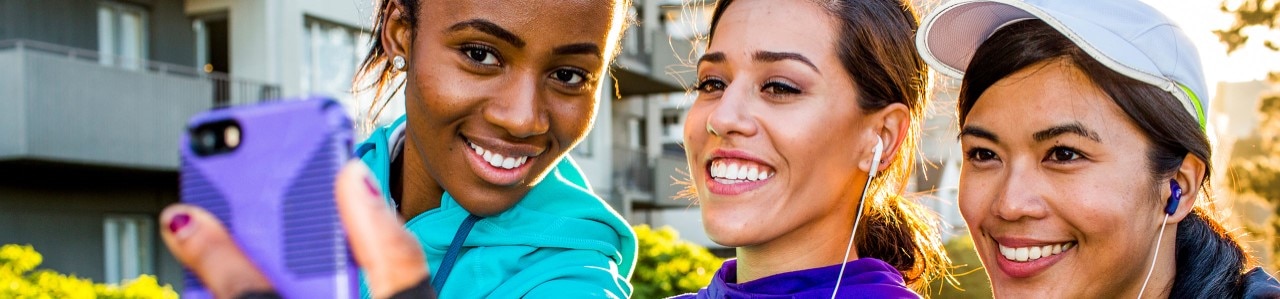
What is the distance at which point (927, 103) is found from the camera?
289 centimetres

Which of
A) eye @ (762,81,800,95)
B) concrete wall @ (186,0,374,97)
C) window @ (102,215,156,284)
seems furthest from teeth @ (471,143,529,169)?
window @ (102,215,156,284)

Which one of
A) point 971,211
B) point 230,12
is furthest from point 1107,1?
point 230,12

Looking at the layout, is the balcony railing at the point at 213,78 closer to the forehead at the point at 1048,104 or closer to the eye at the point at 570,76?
the eye at the point at 570,76

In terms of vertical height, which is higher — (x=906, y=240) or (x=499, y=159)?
(x=499, y=159)

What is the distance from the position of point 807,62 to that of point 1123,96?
1.89 ft

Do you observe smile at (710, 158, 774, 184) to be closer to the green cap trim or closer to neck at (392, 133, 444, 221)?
neck at (392, 133, 444, 221)

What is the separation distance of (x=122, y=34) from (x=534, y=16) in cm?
1177

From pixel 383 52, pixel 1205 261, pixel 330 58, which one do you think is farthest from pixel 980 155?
pixel 330 58

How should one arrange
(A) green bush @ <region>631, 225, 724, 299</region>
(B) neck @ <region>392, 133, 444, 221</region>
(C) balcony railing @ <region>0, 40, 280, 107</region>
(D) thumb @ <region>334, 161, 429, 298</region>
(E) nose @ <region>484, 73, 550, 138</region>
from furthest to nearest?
(C) balcony railing @ <region>0, 40, 280, 107</region> → (A) green bush @ <region>631, 225, 724, 299</region> → (B) neck @ <region>392, 133, 444, 221</region> → (E) nose @ <region>484, 73, 550, 138</region> → (D) thumb @ <region>334, 161, 429, 298</region>

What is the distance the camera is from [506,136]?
2404 mm

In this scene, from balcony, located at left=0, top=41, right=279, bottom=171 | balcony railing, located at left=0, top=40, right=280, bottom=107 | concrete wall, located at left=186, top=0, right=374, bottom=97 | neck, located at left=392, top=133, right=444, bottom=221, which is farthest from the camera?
concrete wall, located at left=186, top=0, right=374, bottom=97

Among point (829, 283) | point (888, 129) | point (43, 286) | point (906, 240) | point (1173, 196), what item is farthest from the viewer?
point (43, 286)

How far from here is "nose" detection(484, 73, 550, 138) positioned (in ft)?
7.76

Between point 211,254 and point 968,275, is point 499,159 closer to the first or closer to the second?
point 211,254
